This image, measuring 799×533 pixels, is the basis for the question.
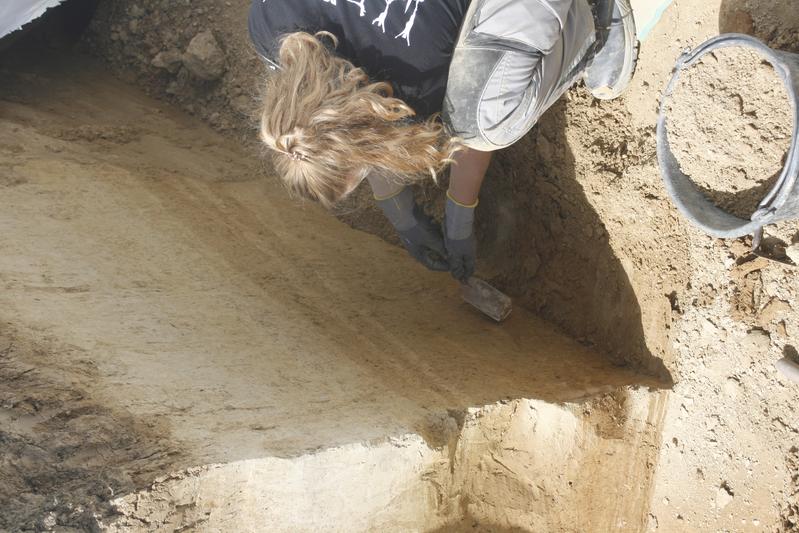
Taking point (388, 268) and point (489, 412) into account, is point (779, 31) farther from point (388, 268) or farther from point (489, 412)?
point (388, 268)

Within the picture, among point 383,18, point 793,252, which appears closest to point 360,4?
point 383,18

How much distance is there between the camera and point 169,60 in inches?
131

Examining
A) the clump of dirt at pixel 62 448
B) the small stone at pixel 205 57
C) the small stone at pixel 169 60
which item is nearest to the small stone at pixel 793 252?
the clump of dirt at pixel 62 448

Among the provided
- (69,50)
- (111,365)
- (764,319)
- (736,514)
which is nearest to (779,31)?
(764,319)

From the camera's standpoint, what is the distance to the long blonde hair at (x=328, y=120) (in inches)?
59.6

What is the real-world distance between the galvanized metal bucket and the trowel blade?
74cm

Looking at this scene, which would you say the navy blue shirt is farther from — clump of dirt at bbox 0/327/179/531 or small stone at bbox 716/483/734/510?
small stone at bbox 716/483/734/510

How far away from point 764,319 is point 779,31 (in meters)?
0.85

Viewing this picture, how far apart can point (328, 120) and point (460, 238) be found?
961mm

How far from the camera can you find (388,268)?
2.79 metres

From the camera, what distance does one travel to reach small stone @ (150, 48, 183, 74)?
10.9ft

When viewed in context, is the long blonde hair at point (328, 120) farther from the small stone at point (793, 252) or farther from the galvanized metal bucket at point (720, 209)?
the small stone at point (793, 252)

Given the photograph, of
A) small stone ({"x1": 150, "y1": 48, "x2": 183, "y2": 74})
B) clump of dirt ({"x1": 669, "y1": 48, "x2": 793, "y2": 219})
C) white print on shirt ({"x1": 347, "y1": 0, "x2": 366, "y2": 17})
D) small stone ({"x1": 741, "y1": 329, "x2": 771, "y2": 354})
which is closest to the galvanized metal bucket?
clump of dirt ({"x1": 669, "y1": 48, "x2": 793, "y2": 219})

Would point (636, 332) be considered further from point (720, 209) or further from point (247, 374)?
point (247, 374)
